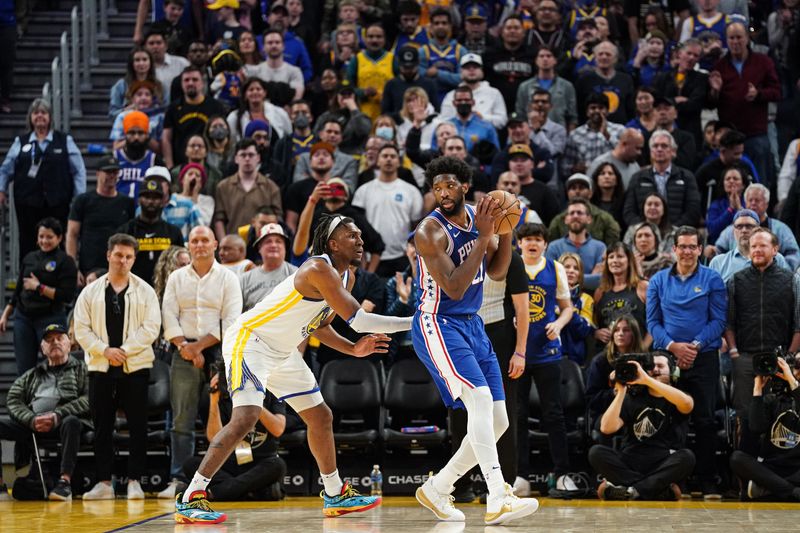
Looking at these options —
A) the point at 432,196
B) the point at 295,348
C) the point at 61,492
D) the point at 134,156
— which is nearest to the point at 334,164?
the point at 432,196

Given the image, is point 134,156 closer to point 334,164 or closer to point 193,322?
point 334,164

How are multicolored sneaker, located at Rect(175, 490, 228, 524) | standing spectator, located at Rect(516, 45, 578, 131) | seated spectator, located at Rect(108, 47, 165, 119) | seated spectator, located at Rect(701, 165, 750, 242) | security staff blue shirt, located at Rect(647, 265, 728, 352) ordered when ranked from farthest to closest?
1. seated spectator, located at Rect(108, 47, 165, 119)
2. standing spectator, located at Rect(516, 45, 578, 131)
3. seated spectator, located at Rect(701, 165, 750, 242)
4. security staff blue shirt, located at Rect(647, 265, 728, 352)
5. multicolored sneaker, located at Rect(175, 490, 228, 524)

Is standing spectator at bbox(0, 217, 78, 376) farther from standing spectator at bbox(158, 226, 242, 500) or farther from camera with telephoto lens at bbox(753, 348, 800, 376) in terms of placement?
camera with telephoto lens at bbox(753, 348, 800, 376)

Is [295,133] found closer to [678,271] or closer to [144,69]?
[144,69]

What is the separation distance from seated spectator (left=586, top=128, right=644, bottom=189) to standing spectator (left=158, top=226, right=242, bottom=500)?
4471mm

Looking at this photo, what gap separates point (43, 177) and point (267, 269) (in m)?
3.57

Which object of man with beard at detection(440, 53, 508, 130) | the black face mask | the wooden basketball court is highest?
man with beard at detection(440, 53, 508, 130)

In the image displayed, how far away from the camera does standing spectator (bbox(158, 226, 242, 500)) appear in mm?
10734

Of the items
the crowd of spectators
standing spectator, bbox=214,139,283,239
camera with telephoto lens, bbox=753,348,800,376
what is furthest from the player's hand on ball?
standing spectator, bbox=214,139,283,239

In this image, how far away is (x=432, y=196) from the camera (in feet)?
41.1

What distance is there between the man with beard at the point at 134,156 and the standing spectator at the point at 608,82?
5.15 meters

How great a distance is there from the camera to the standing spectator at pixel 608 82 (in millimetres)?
14672

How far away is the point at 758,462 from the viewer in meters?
9.92

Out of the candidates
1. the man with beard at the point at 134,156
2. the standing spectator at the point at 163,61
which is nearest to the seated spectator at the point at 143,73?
the standing spectator at the point at 163,61
